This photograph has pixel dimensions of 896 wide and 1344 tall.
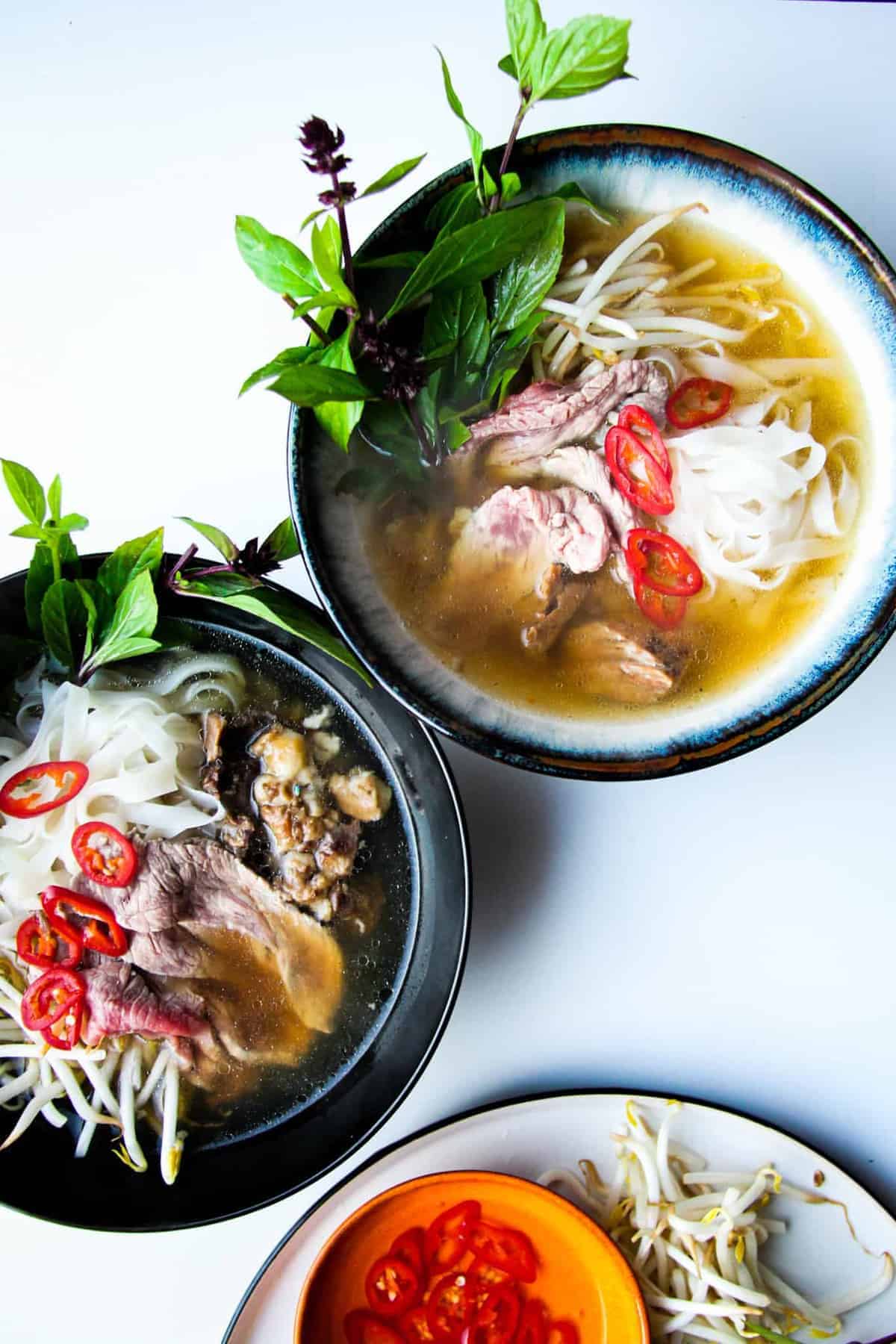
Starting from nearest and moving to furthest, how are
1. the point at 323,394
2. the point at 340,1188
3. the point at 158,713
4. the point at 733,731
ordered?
the point at 323,394
the point at 733,731
the point at 158,713
the point at 340,1188

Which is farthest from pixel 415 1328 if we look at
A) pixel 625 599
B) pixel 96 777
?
pixel 625 599

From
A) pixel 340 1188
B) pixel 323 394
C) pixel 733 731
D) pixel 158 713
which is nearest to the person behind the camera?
pixel 323 394

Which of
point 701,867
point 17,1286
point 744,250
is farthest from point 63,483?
point 17,1286

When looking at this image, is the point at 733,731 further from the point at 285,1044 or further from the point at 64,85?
the point at 64,85

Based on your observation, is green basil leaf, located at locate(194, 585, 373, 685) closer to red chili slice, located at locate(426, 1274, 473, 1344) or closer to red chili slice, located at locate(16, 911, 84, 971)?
red chili slice, located at locate(16, 911, 84, 971)

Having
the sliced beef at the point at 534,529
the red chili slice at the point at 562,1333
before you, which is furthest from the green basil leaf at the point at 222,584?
the red chili slice at the point at 562,1333

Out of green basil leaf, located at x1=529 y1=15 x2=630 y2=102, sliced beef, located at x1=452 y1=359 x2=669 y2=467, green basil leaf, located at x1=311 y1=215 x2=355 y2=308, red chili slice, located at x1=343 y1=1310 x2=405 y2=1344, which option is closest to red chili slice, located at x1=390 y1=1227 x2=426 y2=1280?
red chili slice, located at x1=343 y1=1310 x2=405 y2=1344

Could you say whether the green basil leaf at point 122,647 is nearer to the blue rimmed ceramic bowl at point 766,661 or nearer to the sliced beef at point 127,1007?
the blue rimmed ceramic bowl at point 766,661
